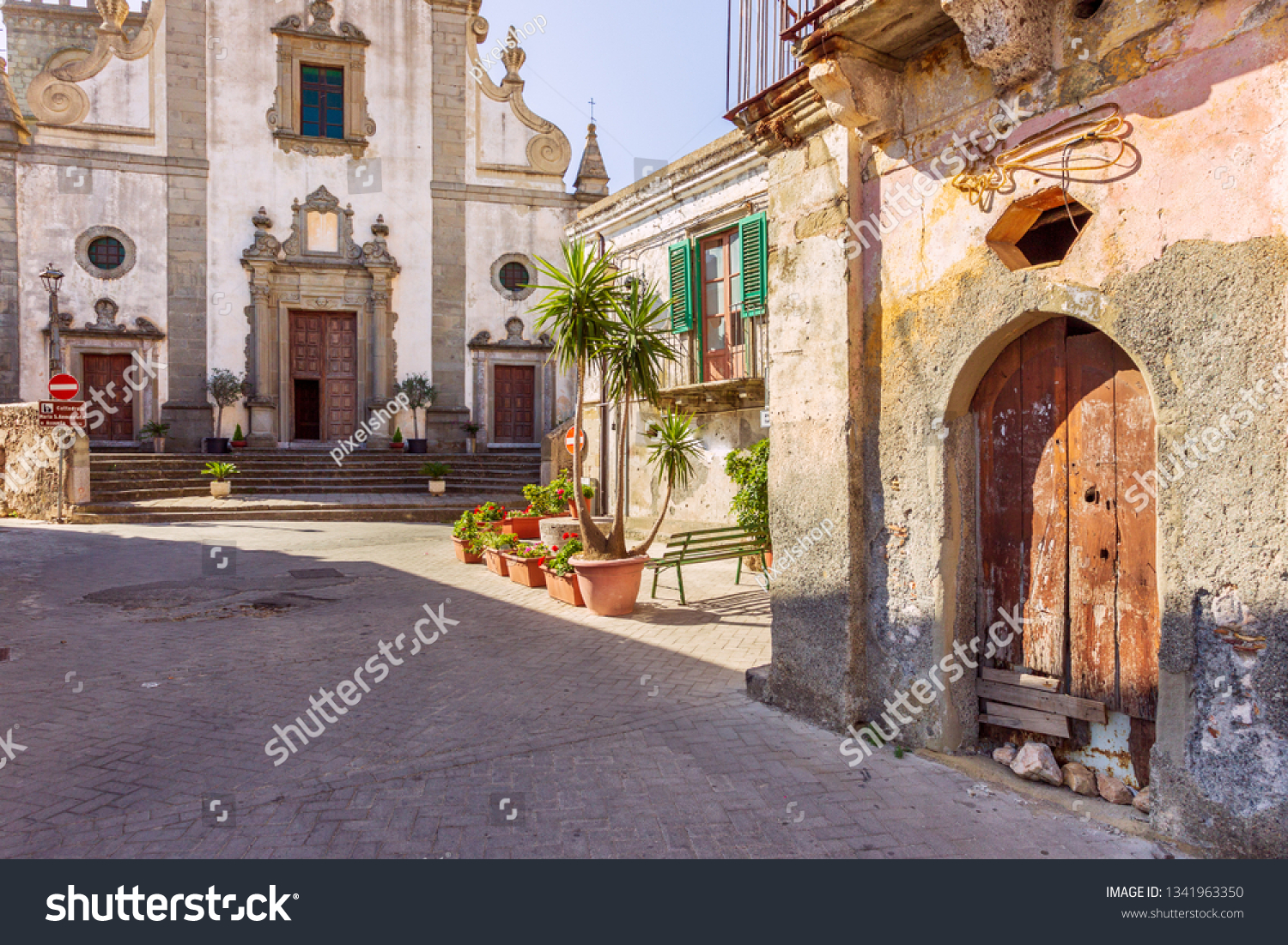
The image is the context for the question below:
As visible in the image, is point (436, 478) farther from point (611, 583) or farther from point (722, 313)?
point (611, 583)

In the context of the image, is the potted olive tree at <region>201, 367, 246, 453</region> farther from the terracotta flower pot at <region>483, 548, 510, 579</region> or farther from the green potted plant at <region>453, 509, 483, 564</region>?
the terracotta flower pot at <region>483, 548, 510, 579</region>

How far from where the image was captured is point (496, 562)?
997cm

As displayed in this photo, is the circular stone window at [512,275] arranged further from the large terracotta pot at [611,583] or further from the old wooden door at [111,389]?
the large terracotta pot at [611,583]

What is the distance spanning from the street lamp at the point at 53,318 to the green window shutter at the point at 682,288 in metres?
13.7

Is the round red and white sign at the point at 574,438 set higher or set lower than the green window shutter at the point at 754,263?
lower

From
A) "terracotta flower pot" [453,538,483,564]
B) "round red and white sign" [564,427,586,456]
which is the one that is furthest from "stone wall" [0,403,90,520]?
"round red and white sign" [564,427,586,456]

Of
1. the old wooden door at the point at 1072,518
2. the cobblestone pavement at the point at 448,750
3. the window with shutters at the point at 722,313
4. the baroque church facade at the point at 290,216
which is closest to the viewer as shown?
the cobblestone pavement at the point at 448,750

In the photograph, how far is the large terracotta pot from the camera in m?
7.52

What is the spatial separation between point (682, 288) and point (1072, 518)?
10228 mm

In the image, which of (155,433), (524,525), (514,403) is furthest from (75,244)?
(524,525)

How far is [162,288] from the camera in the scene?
67.7ft

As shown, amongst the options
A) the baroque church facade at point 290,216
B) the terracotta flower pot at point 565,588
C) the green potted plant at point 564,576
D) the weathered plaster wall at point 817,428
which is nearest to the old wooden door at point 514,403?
the baroque church facade at point 290,216

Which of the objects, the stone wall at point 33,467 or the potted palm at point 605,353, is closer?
the potted palm at point 605,353

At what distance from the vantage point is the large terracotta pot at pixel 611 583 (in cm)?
752
